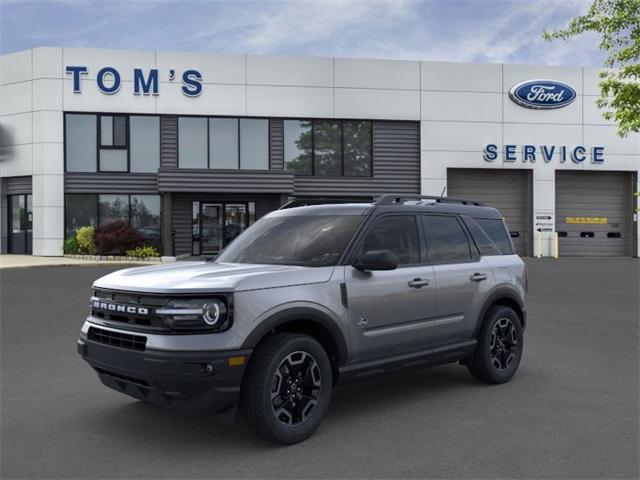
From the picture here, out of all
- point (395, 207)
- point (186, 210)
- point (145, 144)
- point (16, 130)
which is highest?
point (16, 130)

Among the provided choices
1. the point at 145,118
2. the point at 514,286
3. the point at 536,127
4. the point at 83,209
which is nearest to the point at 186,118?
the point at 145,118

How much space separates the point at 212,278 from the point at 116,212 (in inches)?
921

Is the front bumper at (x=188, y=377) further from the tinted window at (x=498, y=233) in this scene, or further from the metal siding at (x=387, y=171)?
the metal siding at (x=387, y=171)

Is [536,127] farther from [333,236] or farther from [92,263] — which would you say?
[333,236]

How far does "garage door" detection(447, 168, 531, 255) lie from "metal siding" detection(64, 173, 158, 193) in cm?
1337

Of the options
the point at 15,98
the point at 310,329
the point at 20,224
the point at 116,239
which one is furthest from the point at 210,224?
the point at 310,329

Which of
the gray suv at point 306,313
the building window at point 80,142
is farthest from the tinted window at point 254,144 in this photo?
the gray suv at point 306,313

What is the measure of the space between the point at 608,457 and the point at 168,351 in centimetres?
299

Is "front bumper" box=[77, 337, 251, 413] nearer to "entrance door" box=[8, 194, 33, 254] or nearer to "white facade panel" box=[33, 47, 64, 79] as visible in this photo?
"white facade panel" box=[33, 47, 64, 79]

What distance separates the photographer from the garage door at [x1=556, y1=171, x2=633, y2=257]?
29328mm

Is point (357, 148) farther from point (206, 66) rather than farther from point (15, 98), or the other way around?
point (15, 98)

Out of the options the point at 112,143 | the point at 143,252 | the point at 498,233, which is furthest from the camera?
the point at 112,143

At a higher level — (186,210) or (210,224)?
(186,210)

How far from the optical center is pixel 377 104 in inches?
1077
